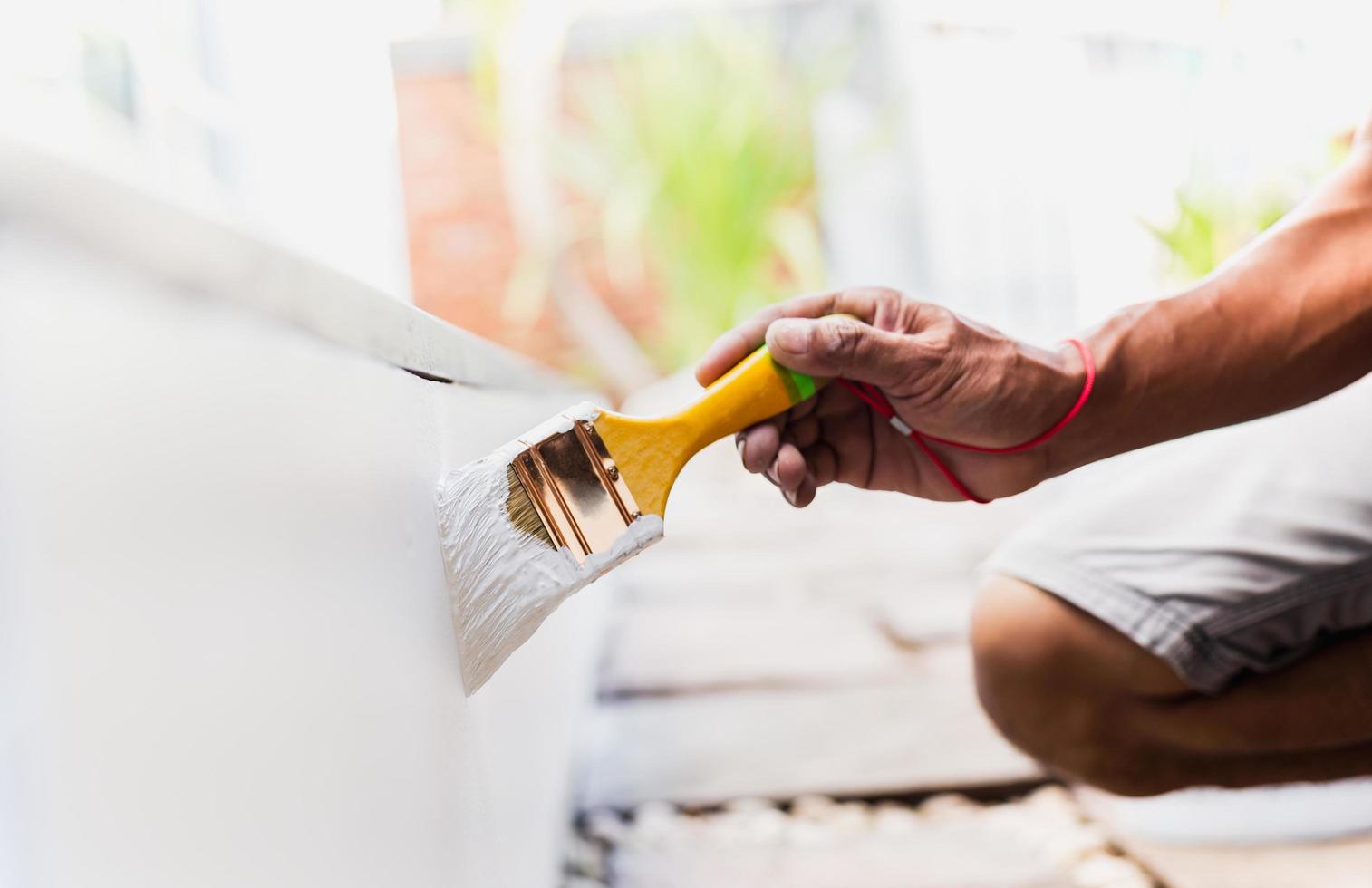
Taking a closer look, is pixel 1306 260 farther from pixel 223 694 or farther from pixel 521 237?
pixel 521 237

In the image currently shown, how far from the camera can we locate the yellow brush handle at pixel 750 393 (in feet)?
2.53

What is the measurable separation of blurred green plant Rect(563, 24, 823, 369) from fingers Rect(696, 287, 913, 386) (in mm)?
2822

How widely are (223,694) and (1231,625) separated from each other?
0.94 metres

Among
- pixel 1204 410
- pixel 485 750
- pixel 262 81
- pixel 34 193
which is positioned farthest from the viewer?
pixel 262 81

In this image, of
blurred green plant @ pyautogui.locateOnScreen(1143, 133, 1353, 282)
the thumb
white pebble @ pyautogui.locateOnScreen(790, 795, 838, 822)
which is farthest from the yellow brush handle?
blurred green plant @ pyautogui.locateOnScreen(1143, 133, 1353, 282)

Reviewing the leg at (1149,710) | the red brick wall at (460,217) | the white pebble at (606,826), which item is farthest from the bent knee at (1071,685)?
the red brick wall at (460,217)

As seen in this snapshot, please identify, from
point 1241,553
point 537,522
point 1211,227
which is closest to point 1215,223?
point 1211,227

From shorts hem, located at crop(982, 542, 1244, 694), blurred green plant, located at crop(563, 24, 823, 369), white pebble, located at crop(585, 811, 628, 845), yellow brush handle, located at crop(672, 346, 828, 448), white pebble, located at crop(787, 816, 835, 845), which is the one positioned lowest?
white pebble, located at crop(787, 816, 835, 845)

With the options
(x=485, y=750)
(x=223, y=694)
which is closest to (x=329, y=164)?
(x=485, y=750)

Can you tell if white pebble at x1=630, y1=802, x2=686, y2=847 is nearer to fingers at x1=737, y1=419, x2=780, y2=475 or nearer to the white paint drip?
fingers at x1=737, y1=419, x2=780, y2=475

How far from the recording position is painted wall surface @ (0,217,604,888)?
0.80ft

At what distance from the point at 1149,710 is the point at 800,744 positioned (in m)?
0.50

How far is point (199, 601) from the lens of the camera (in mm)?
306

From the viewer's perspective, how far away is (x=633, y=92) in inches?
154
